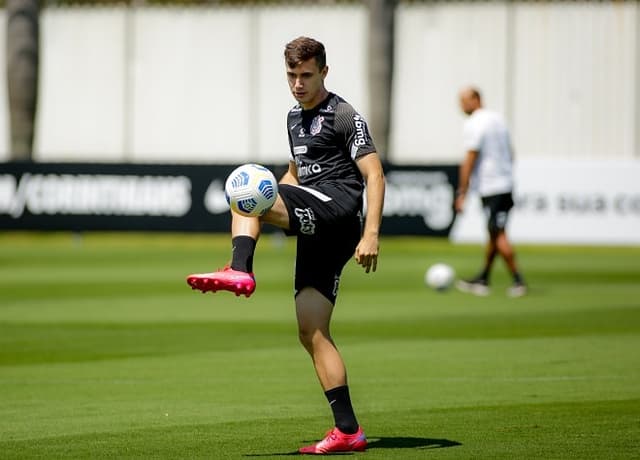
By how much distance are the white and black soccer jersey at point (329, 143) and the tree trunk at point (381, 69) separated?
23757mm

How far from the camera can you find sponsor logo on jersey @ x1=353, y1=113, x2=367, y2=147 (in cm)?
761

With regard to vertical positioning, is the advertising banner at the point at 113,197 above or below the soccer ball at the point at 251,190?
below

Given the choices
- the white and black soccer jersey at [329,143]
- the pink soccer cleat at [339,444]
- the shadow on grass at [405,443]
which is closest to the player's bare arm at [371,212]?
the white and black soccer jersey at [329,143]

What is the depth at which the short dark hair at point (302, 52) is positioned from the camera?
7508 mm

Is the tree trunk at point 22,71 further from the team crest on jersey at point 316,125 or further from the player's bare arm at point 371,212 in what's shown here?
the player's bare arm at point 371,212

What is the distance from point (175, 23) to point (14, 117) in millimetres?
4459

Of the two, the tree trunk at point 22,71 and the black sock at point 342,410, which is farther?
the tree trunk at point 22,71

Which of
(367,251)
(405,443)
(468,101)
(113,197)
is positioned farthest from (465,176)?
(113,197)

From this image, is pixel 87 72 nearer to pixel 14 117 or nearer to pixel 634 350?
pixel 14 117

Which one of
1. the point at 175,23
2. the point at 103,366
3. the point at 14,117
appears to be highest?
the point at 175,23

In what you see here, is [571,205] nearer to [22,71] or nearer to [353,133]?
[22,71]

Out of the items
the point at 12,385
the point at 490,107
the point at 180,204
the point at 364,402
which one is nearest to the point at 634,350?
the point at 364,402

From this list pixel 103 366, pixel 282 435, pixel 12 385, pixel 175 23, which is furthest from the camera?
pixel 175 23

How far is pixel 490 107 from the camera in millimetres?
32094
